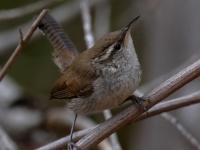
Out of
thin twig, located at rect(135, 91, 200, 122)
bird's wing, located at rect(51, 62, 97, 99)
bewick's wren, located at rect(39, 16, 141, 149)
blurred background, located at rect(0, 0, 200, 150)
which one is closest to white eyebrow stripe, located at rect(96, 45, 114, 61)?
bewick's wren, located at rect(39, 16, 141, 149)

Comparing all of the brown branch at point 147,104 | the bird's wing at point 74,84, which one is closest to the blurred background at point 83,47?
the bird's wing at point 74,84

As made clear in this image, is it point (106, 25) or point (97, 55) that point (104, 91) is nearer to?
point (97, 55)

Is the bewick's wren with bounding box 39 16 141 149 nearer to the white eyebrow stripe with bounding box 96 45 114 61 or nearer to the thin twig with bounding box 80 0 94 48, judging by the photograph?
the white eyebrow stripe with bounding box 96 45 114 61

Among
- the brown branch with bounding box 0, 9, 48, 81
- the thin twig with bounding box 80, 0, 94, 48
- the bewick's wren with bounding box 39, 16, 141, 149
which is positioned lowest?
the bewick's wren with bounding box 39, 16, 141, 149

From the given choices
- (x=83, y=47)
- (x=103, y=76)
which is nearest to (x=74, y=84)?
(x=103, y=76)

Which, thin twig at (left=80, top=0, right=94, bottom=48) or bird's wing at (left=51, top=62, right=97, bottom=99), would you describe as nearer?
bird's wing at (left=51, top=62, right=97, bottom=99)

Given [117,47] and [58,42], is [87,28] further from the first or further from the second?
[117,47]
